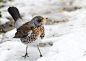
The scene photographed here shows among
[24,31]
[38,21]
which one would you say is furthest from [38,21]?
[24,31]

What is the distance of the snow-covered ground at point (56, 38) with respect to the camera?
143 inches

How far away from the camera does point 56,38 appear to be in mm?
4508

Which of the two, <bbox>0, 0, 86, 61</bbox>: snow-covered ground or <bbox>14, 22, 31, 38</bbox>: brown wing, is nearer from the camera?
<bbox>14, 22, 31, 38</bbox>: brown wing

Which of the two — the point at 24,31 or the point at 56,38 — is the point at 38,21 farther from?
the point at 56,38

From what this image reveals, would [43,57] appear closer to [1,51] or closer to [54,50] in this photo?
[54,50]

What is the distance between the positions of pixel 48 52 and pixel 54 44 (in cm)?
44

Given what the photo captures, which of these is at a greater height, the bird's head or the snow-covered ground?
the bird's head

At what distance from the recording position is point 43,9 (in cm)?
693

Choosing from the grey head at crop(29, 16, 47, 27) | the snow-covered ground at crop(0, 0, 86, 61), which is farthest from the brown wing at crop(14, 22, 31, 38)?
the snow-covered ground at crop(0, 0, 86, 61)

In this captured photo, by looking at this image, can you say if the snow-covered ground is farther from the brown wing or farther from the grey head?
the grey head

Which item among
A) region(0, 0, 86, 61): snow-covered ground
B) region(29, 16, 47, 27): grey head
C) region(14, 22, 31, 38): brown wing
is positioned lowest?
region(0, 0, 86, 61): snow-covered ground

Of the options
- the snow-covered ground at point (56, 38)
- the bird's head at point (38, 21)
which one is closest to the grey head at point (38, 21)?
the bird's head at point (38, 21)

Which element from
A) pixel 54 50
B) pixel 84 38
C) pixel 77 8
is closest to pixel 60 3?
pixel 77 8

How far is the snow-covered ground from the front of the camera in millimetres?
3633
